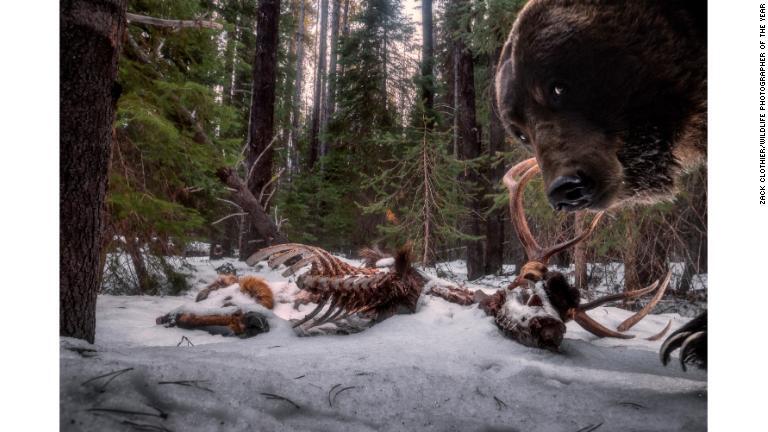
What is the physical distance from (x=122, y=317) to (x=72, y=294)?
468 mm

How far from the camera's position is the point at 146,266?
6.30 feet

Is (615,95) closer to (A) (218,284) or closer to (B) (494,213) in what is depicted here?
(B) (494,213)

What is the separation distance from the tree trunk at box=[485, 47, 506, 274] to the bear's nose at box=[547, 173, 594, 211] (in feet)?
3.83

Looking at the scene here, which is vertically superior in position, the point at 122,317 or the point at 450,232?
the point at 450,232

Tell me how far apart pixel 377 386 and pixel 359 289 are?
90 centimetres

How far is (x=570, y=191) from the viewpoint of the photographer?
1153 millimetres

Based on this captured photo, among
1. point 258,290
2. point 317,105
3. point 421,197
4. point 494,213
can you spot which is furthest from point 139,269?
point 494,213

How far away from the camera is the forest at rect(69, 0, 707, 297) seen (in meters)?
2.05

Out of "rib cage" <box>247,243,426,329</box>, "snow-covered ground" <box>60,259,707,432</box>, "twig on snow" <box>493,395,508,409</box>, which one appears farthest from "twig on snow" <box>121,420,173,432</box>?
"rib cage" <box>247,243,426,329</box>

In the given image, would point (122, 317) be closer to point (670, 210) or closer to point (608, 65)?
point (608, 65)

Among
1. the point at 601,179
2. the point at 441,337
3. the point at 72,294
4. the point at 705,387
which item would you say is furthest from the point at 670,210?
the point at 72,294

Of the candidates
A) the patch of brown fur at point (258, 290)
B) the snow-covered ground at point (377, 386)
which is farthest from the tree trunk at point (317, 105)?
the snow-covered ground at point (377, 386)

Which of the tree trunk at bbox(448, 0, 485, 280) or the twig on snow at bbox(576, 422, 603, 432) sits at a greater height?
the tree trunk at bbox(448, 0, 485, 280)

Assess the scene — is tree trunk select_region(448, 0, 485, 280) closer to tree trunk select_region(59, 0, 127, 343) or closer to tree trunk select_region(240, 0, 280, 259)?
tree trunk select_region(240, 0, 280, 259)
